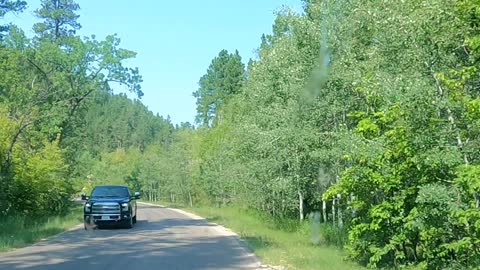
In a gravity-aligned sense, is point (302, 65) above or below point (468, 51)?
above

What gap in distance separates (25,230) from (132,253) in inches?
334

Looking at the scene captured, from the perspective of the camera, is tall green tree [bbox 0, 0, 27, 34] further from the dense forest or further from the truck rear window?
the truck rear window

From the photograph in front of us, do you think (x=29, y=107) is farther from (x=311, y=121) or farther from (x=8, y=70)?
(x=311, y=121)

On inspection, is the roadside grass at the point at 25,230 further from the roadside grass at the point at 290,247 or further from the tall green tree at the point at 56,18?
the tall green tree at the point at 56,18

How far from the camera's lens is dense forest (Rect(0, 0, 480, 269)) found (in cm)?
1159

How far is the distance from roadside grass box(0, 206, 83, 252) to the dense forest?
1.58 meters

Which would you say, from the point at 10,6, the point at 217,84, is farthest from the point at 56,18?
the point at 217,84

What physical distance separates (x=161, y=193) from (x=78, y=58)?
62.5 meters

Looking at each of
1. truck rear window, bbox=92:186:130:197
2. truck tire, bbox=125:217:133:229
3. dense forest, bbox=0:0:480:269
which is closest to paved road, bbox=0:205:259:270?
truck tire, bbox=125:217:133:229

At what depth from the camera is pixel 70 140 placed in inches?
2050

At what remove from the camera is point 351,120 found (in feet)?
63.7

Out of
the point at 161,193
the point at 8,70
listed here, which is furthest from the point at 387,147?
the point at 161,193

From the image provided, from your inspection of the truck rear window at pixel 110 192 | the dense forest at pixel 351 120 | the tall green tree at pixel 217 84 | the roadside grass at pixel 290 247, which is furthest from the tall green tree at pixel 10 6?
the tall green tree at pixel 217 84

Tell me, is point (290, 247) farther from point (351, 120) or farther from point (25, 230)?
point (25, 230)
